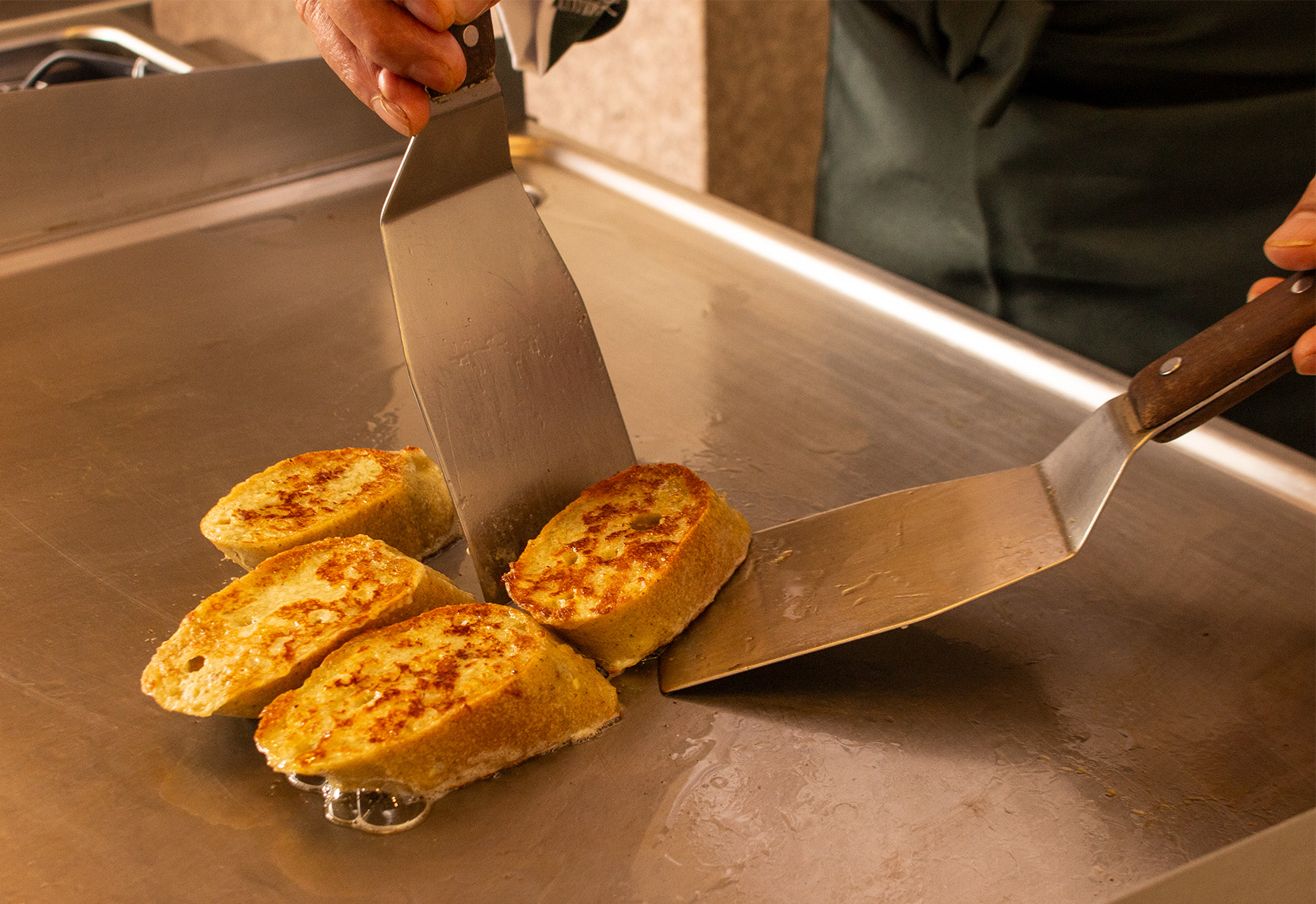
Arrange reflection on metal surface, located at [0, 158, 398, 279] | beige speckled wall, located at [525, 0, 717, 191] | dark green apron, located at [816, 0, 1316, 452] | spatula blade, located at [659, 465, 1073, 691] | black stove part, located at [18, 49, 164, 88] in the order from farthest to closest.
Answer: beige speckled wall, located at [525, 0, 717, 191], black stove part, located at [18, 49, 164, 88], reflection on metal surface, located at [0, 158, 398, 279], dark green apron, located at [816, 0, 1316, 452], spatula blade, located at [659, 465, 1073, 691]

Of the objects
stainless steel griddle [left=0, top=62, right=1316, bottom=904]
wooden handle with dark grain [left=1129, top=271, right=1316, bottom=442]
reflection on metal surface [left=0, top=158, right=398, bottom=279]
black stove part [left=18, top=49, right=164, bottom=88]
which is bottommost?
stainless steel griddle [left=0, top=62, right=1316, bottom=904]

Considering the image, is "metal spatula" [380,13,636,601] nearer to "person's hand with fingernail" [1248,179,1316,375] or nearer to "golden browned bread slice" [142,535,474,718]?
"golden browned bread slice" [142,535,474,718]

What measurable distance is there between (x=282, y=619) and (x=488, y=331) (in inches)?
12.5

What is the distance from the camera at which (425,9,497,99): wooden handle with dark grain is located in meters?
0.91

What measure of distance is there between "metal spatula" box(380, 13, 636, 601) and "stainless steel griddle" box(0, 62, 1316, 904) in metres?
0.13

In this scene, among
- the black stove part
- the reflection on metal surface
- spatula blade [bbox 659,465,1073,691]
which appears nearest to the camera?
spatula blade [bbox 659,465,1073,691]

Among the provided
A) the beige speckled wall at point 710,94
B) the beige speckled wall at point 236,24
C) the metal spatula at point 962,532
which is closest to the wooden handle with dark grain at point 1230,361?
the metal spatula at point 962,532

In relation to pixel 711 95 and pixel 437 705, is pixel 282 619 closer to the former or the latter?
pixel 437 705

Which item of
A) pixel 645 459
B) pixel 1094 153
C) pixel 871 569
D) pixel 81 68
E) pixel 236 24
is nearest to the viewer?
pixel 871 569

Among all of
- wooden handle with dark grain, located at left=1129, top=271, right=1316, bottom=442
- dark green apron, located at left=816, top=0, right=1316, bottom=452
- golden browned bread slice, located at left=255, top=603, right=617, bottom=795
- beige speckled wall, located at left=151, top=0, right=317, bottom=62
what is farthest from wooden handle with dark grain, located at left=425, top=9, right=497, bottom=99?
beige speckled wall, located at left=151, top=0, right=317, bottom=62

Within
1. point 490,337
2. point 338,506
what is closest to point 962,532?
point 490,337

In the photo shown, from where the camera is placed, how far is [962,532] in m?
0.93

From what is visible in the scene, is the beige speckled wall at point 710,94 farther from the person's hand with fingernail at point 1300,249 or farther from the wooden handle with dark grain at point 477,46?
the person's hand with fingernail at point 1300,249

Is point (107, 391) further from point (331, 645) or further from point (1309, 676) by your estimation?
point (1309, 676)
